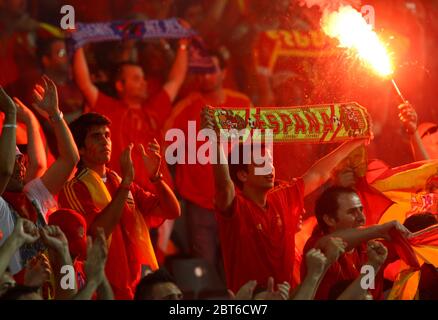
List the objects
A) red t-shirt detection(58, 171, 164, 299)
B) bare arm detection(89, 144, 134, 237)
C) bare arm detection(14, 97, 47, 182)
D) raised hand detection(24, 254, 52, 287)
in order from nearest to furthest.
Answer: raised hand detection(24, 254, 52, 287) → bare arm detection(89, 144, 134, 237) → red t-shirt detection(58, 171, 164, 299) → bare arm detection(14, 97, 47, 182)

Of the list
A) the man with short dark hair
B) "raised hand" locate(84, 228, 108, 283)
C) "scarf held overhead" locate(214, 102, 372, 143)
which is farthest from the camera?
"scarf held overhead" locate(214, 102, 372, 143)

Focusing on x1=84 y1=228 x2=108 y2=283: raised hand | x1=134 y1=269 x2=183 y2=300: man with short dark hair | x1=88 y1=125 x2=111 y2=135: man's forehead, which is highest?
x1=88 y1=125 x2=111 y2=135: man's forehead

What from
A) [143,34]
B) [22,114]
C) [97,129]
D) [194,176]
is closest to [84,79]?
[143,34]

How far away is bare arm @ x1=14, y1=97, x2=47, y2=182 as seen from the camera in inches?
268

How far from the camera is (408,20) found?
7910mm

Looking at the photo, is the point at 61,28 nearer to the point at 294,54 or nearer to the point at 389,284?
the point at 294,54

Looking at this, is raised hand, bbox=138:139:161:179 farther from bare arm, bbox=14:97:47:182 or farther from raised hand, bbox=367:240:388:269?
raised hand, bbox=367:240:388:269

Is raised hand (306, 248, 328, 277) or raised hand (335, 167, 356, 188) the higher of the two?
raised hand (335, 167, 356, 188)

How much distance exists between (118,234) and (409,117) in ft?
6.39

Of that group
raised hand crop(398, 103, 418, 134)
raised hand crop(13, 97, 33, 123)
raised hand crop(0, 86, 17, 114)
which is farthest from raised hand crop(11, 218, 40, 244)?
raised hand crop(398, 103, 418, 134)

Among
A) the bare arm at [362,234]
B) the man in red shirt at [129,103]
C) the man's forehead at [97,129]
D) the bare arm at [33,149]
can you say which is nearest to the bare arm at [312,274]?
the bare arm at [362,234]

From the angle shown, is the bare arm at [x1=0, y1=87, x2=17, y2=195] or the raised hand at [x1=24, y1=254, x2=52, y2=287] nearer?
the raised hand at [x1=24, y1=254, x2=52, y2=287]

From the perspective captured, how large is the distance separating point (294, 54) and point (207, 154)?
2.62ft
